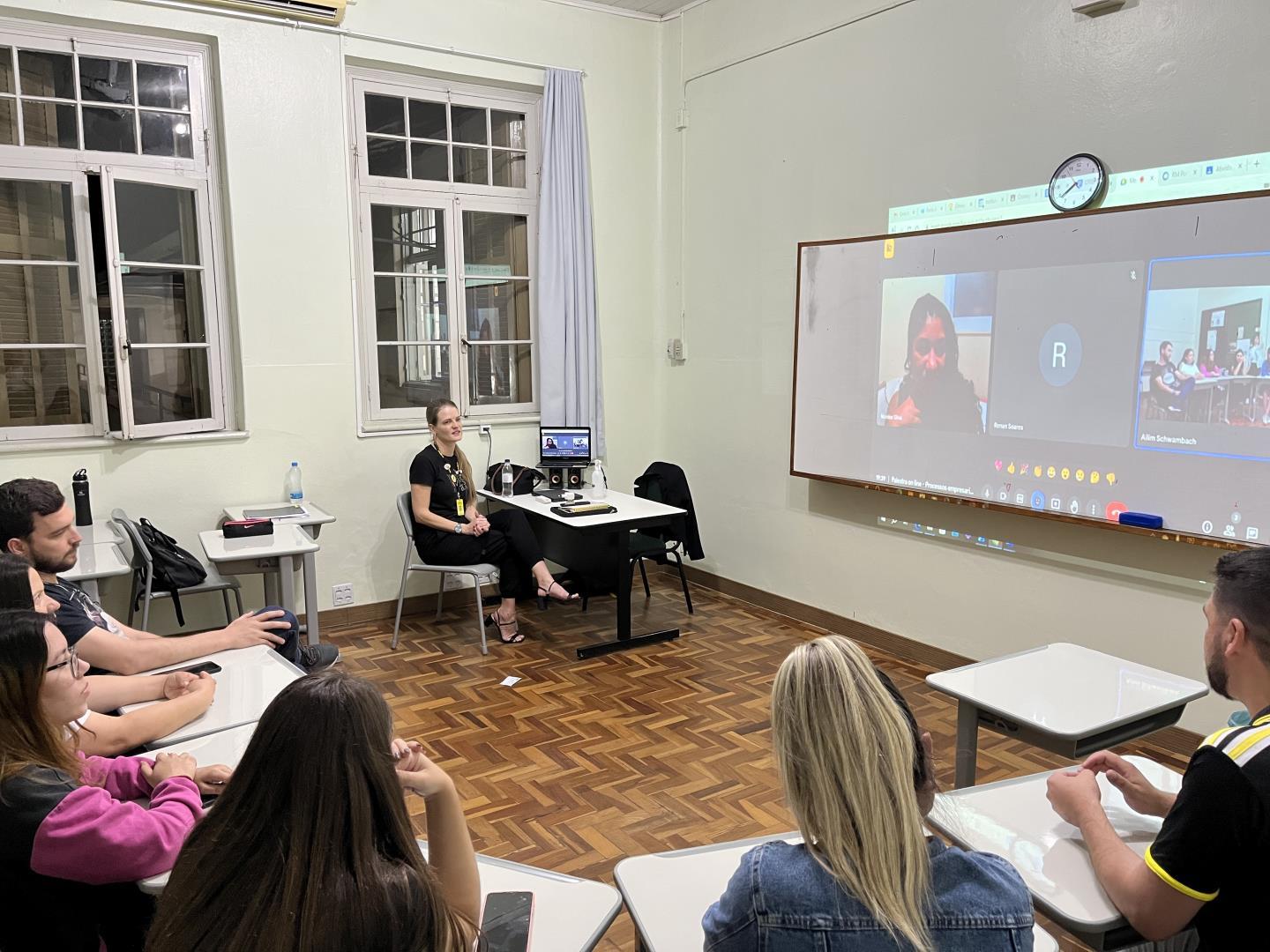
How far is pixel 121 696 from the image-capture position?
81.4 inches

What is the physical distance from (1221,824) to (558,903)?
988 mm

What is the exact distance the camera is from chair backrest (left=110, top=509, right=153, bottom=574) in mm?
3820

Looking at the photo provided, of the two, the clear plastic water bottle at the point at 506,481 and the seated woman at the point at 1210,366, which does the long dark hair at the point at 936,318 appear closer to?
the seated woman at the point at 1210,366

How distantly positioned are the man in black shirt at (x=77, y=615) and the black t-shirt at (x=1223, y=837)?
2.22 m

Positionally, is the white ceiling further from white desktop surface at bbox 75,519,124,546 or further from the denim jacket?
the denim jacket

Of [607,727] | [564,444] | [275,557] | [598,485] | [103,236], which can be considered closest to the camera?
[607,727]

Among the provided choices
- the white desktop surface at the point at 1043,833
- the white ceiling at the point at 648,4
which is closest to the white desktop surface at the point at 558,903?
the white desktop surface at the point at 1043,833

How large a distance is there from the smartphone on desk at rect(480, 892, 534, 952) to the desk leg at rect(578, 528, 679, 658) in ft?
10.1

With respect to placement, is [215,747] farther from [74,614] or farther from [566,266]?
[566,266]

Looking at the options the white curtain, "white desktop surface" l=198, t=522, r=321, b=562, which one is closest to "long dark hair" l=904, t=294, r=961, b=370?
the white curtain

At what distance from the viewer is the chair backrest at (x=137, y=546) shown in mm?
3820

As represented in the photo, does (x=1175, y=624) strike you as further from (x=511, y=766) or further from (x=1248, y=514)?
(x=511, y=766)

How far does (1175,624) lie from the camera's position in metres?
3.37

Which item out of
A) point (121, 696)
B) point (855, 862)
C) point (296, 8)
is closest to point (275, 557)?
point (121, 696)
